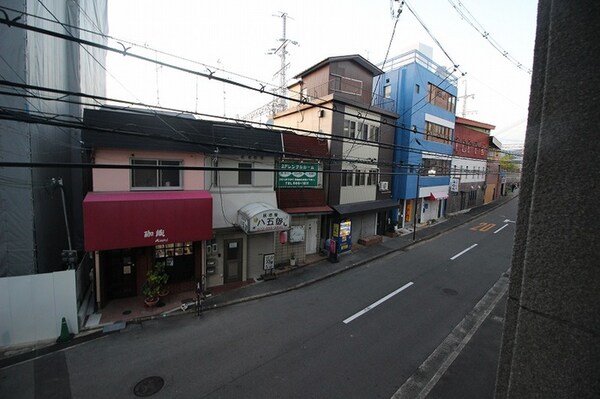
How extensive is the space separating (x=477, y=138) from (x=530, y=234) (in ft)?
138

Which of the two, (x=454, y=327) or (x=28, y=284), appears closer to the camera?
(x=28, y=284)

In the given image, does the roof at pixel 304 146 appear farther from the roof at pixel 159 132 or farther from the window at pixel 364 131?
Result: the window at pixel 364 131

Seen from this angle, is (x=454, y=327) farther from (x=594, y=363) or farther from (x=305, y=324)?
(x=594, y=363)

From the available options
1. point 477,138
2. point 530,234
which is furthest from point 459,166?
point 530,234

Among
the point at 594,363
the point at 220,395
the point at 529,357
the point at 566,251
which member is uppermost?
the point at 566,251

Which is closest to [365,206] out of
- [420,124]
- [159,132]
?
[420,124]

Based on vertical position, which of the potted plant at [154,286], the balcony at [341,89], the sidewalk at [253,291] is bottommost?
the sidewalk at [253,291]

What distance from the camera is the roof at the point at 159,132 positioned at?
1106 cm

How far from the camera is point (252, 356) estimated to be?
8.65 meters

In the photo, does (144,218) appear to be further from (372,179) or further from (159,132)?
(372,179)

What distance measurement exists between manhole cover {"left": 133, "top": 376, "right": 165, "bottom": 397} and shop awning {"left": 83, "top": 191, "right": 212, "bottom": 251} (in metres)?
5.13

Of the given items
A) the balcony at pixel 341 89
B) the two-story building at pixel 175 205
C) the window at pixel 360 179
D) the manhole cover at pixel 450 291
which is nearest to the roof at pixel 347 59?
the balcony at pixel 341 89

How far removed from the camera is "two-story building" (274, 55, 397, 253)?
18391 millimetres

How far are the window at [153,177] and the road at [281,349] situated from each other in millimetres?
5772
